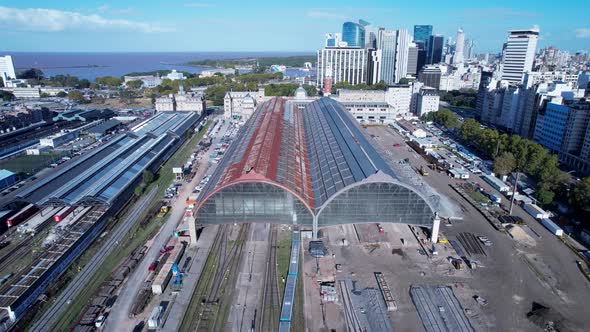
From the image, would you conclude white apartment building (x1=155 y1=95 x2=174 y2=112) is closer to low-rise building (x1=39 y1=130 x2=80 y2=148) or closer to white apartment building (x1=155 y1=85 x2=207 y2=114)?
white apartment building (x1=155 y1=85 x2=207 y2=114)

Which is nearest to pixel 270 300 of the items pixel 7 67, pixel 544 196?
pixel 544 196

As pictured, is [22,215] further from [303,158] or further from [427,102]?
[427,102]

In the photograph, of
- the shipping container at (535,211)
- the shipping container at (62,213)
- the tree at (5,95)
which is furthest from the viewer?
the tree at (5,95)

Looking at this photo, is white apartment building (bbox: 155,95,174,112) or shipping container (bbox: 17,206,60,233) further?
white apartment building (bbox: 155,95,174,112)

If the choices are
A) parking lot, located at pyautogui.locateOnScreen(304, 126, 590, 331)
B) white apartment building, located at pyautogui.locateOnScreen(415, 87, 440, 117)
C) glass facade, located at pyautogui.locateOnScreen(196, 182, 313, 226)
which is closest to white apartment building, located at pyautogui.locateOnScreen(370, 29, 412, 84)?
white apartment building, located at pyautogui.locateOnScreen(415, 87, 440, 117)

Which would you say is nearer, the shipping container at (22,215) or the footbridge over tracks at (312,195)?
the footbridge over tracks at (312,195)

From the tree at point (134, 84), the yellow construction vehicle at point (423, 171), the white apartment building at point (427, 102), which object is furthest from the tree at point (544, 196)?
the tree at point (134, 84)

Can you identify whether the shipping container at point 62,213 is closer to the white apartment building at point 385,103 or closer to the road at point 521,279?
the road at point 521,279
